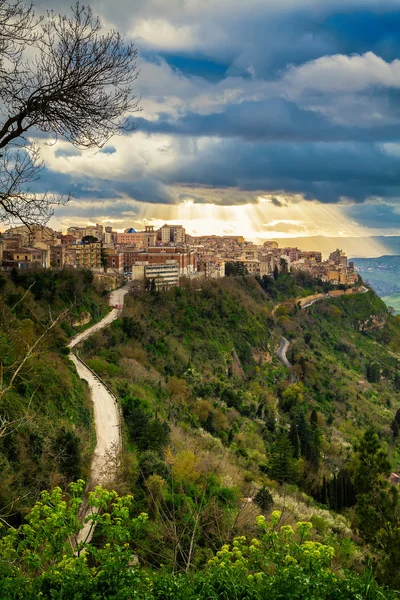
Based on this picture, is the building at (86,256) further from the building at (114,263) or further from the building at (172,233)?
the building at (172,233)

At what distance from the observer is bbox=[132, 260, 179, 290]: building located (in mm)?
39775

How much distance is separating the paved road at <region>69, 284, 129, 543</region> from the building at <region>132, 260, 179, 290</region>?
17087 mm

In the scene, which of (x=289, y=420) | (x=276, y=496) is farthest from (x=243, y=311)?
(x=276, y=496)

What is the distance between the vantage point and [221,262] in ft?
194

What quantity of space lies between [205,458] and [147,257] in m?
34.3

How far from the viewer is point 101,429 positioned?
13805 mm

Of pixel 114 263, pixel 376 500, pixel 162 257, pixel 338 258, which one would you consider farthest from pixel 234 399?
pixel 338 258

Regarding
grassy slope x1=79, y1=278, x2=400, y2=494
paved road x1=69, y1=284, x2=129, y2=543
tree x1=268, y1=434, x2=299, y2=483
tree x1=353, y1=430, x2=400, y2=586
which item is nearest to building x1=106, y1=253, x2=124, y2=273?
grassy slope x1=79, y1=278, x2=400, y2=494

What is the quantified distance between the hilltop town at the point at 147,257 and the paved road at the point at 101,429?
4939 mm

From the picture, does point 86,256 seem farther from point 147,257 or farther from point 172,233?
point 172,233

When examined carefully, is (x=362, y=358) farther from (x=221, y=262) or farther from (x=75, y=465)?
(x=75, y=465)

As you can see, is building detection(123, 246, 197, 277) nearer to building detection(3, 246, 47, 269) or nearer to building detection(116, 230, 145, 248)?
building detection(3, 246, 47, 269)

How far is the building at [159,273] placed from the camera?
39775 mm

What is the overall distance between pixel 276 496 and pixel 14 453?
7800mm
